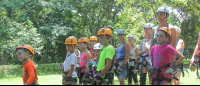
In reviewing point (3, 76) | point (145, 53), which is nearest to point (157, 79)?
point (145, 53)

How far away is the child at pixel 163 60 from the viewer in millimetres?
3373

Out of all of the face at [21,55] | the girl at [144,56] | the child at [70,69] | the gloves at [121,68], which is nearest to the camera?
the face at [21,55]

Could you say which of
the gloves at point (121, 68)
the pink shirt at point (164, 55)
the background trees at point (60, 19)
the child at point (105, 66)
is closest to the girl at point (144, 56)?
the gloves at point (121, 68)

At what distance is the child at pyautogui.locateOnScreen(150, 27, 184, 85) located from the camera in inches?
133

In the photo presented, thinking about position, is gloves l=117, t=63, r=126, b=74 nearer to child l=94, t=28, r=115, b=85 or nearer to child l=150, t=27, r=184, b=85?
child l=94, t=28, r=115, b=85

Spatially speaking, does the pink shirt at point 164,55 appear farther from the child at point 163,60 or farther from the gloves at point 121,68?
the gloves at point 121,68

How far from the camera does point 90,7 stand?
66.1ft

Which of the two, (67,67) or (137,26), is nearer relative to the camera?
(67,67)

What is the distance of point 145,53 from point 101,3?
15575 mm

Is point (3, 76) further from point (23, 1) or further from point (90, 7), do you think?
point (90, 7)

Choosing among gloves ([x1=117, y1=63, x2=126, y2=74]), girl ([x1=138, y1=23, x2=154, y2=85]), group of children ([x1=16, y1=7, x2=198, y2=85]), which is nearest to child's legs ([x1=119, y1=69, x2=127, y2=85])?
group of children ([x1=16, y1=7, x2=198, y2=85])

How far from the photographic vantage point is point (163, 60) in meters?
3.48

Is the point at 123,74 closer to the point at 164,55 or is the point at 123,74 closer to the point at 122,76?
the point at 122,76

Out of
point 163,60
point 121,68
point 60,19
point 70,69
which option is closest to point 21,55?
point 70,69
